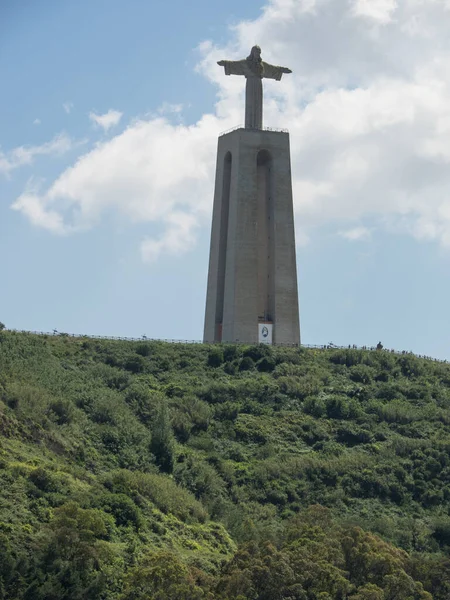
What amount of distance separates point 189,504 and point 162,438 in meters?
6.32

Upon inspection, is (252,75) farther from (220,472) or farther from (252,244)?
(220,472)

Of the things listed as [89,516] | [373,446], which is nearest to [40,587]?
[89,516]

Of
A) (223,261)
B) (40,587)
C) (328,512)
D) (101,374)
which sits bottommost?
(40,587)

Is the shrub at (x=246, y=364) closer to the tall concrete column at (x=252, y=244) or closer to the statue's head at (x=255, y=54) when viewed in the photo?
the tall concrete column at (x=252, y=244)

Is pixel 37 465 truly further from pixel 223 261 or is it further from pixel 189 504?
pixel 223 261

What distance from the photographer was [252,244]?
7994 cm

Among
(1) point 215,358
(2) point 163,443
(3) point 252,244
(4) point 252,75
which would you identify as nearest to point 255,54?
(4) point 252,75

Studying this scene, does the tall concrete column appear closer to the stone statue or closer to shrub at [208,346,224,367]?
the stone statue

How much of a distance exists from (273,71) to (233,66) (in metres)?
2.43

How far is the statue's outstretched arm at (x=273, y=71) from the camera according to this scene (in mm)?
82881

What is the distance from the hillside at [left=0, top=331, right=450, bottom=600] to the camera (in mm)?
44875

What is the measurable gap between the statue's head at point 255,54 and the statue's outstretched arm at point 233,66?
22.4 inches

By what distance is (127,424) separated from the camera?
62.2m

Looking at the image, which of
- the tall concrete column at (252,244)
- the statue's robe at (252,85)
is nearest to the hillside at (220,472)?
the tall concrete column at (252,244)
